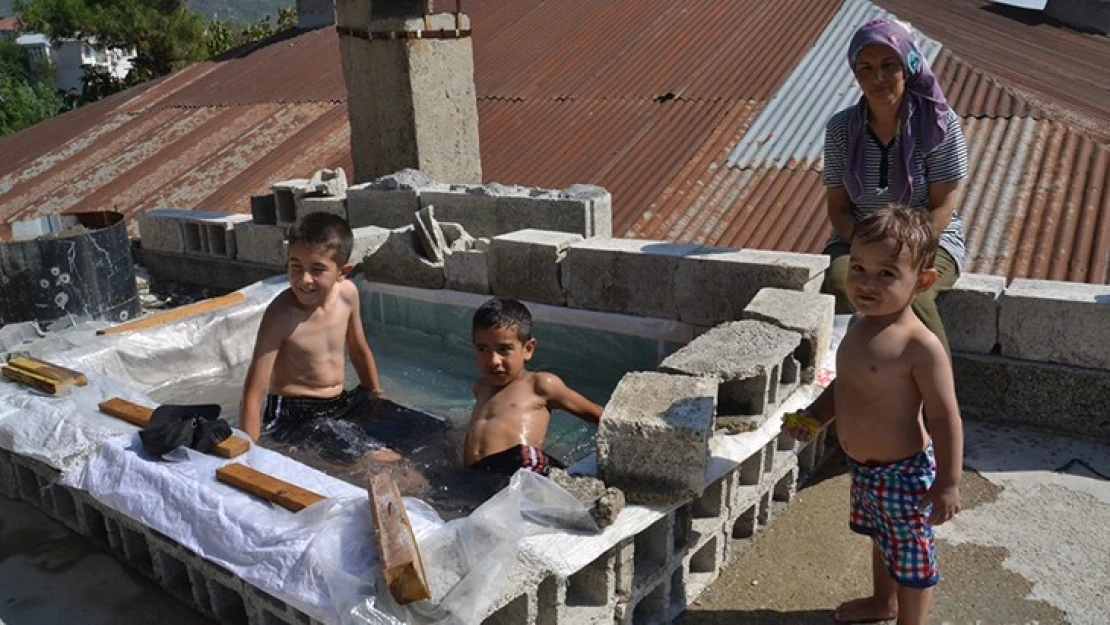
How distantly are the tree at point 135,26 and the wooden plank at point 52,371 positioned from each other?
25.5 metres

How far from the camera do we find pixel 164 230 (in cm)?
859

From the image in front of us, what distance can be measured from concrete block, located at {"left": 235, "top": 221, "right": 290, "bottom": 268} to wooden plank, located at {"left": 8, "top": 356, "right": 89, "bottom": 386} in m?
3.10

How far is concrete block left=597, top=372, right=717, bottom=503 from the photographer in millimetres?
3186

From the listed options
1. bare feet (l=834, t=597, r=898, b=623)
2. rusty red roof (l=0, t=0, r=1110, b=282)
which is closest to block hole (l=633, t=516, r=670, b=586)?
bare feet (l=834, t=597, r=898, b=623)

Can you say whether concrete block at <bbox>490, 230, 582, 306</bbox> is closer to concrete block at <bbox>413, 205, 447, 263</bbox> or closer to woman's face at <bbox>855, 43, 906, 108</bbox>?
concrete block at <bbox>413, 205, 447, 263</bbox>

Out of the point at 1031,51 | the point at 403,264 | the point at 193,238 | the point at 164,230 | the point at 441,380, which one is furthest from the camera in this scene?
the point at 1031,51

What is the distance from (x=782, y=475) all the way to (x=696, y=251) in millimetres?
Result: 1697

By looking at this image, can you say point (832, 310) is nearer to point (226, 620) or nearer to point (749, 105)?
point (226, 620)

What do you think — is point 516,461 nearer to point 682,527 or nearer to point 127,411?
point 682,527

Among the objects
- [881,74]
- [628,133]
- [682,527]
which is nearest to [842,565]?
[682,527]

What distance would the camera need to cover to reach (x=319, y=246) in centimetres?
452

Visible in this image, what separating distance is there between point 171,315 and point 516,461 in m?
3.08

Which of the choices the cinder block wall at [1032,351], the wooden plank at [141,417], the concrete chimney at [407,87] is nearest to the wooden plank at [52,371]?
the wooden plank at [141,417]

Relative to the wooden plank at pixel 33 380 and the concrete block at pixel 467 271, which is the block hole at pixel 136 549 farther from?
the concrete block at pixel 467 271
